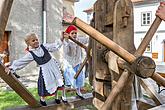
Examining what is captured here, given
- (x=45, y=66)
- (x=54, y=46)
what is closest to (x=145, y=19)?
(x=54, y=46)

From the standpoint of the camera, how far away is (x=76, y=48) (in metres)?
5.02

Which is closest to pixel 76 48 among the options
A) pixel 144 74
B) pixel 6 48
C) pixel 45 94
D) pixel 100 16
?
pixel 45 94

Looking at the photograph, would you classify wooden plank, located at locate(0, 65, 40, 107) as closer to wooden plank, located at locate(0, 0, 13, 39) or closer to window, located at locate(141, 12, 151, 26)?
wooden plank, located at locate(0, 0, 13, 39)

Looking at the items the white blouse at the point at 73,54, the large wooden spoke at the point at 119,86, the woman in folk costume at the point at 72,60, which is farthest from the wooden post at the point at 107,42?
the white blouse at the point at 73,54

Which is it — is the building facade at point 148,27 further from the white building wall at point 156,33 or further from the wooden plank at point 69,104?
the wooden plank at point 69,104

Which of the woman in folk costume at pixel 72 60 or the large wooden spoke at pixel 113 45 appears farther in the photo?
the woman in folk costume at pixel 72 60

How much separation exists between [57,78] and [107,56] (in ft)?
6.24

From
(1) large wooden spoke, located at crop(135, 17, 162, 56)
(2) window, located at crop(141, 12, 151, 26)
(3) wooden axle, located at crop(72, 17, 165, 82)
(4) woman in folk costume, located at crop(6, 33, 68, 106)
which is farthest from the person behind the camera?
(2) window, located at crop(141, 12, 151, 26)

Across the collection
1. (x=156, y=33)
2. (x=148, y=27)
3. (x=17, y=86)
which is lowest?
(x=17, y=86)

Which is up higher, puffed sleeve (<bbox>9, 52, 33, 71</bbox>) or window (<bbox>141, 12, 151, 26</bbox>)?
window (<bbox>141, 12, 151, 26</bbox>)

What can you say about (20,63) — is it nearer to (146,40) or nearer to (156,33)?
(146,40)

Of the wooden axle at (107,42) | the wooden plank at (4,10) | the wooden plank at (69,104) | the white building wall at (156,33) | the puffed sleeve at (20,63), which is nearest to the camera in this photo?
the wooden axle at (107,42)

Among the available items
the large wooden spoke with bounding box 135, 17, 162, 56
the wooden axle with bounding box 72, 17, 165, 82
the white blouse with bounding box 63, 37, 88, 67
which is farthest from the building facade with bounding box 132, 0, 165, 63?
the wooden axle with bounding box 72, 17, 165, 82

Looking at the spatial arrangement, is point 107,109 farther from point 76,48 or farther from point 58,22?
point 58,22
